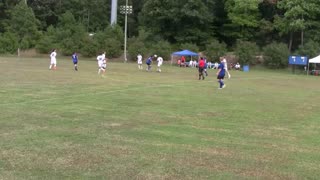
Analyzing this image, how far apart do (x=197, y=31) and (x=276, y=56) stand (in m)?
18.2

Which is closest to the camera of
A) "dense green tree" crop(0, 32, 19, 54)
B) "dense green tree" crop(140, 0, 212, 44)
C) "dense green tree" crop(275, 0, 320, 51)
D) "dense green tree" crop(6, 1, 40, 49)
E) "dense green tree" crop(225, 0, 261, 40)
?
"dense green tree" crop(275, 0, 320, 51)

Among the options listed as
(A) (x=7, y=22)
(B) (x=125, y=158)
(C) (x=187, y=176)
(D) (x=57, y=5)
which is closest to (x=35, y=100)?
(B) (x=125, y=158)

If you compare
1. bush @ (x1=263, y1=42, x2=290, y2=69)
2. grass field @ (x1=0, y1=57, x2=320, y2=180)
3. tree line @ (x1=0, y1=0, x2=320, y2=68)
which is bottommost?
grass field @ (x1=0, y1=57, x2=320, y2=180)

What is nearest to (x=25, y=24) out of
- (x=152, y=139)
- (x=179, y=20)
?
(x=179, y=20)

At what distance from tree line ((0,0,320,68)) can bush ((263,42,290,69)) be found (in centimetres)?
8

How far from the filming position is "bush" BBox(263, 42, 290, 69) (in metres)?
63.8

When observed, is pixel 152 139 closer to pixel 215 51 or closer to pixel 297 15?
pixel 215 51

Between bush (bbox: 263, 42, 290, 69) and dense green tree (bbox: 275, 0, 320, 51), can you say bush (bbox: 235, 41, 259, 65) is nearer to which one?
bush (bbox: 263, 42, 290, 69)

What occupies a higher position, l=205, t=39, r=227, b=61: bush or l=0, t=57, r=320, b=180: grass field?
l=205, t=39, r=227, b=61: bush

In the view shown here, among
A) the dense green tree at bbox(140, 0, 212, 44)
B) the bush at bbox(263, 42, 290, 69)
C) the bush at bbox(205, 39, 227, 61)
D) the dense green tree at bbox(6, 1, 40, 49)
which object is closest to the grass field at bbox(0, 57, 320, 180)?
the bush at bbox(263, 42, 290, 69)

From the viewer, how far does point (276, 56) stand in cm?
6419

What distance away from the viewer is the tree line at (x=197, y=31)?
2721 inches

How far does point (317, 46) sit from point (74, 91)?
1978 inches

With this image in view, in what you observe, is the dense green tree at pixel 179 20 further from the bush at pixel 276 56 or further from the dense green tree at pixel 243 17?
the bush at pixel 276 56
